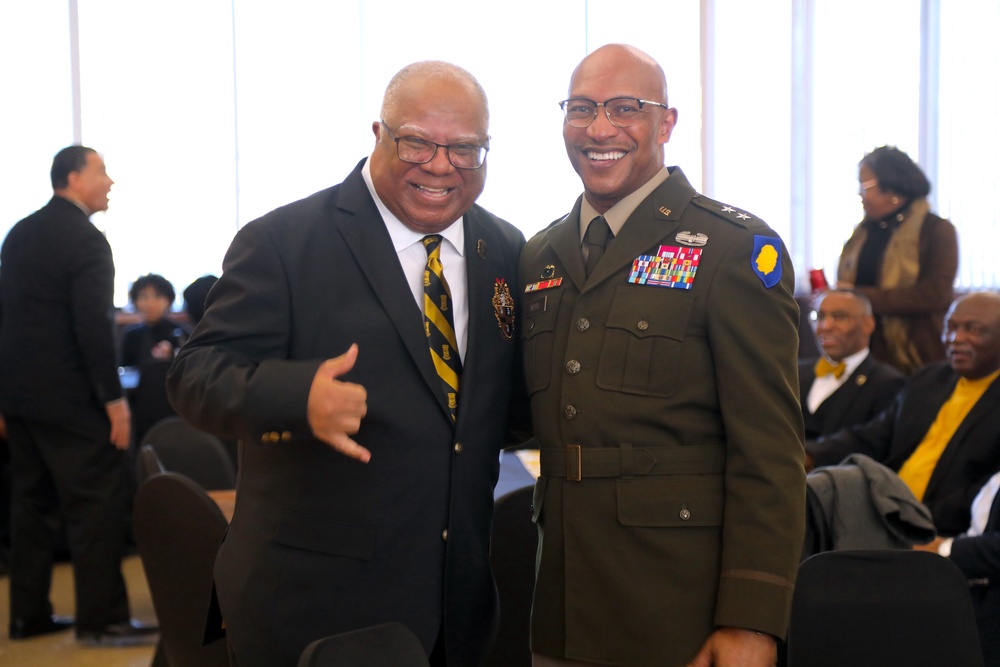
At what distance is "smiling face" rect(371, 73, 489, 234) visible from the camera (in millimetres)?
1734

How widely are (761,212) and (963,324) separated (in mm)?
4817

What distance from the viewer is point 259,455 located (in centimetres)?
176

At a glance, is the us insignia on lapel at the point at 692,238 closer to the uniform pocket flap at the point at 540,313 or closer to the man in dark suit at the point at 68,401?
the uniform pocket flap at the point at 540,313

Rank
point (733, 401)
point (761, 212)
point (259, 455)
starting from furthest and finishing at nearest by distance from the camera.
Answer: point (761, 212), point (259, 455), point (733, 401)

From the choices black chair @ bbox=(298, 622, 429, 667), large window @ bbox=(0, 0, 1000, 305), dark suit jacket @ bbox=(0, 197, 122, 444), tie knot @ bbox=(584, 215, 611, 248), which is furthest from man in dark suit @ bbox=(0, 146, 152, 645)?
large window @ bbox=(0, 0, 1000, 305)

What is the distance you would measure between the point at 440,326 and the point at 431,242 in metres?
0.16

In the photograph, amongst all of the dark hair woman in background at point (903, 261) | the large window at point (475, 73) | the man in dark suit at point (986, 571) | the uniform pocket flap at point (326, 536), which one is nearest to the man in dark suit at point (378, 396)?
the uniform pocket flap at point (326, 536)

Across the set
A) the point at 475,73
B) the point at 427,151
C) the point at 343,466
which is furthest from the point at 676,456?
the point at 475,73

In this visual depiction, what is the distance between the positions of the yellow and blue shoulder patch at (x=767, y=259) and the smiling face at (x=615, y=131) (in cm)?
26

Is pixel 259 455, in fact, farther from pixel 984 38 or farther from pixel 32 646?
pixel 984 38

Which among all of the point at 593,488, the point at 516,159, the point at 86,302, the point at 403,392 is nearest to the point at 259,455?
the point at 403,392

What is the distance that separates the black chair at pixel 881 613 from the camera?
1.99 m

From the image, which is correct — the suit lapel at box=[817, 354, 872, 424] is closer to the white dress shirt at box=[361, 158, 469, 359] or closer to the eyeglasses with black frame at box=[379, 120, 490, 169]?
the white dress shirt at box=[361, 158, 469, 359]

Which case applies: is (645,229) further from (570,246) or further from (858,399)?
(858,399)
